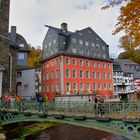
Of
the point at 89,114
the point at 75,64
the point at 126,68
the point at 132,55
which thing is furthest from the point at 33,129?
the point at 132,55

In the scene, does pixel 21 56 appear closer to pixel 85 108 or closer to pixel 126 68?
pixel 126 68

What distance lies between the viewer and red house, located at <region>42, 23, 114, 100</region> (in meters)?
44.4

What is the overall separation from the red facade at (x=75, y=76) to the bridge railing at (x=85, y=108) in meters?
22.8

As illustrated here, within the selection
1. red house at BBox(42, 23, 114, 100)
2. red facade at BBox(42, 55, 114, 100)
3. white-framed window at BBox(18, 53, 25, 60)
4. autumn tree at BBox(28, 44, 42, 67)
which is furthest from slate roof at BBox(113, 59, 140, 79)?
white-framed window at BBox(18, 53, 25, 60)

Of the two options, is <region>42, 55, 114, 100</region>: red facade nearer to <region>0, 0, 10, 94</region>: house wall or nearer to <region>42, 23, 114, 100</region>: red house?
<region>42, 23, 114, 100</region>: red house

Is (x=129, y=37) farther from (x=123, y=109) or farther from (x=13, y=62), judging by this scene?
(x=13, y=62)

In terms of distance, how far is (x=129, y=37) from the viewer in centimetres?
901

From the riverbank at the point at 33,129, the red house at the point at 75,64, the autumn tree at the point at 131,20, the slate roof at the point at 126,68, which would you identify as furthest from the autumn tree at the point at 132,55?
the autumn tree at the point at 131,20

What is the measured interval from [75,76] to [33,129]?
2251 cm

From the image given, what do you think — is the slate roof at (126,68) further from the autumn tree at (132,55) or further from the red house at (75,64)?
the autumn tree at (132,55)

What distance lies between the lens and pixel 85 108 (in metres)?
14.7

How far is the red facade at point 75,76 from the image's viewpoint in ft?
144

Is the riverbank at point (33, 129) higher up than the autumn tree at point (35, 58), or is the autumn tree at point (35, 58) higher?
the autumn tree at point (35, 58)

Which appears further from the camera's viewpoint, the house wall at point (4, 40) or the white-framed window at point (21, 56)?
the white-framed window at point (21, 56)
